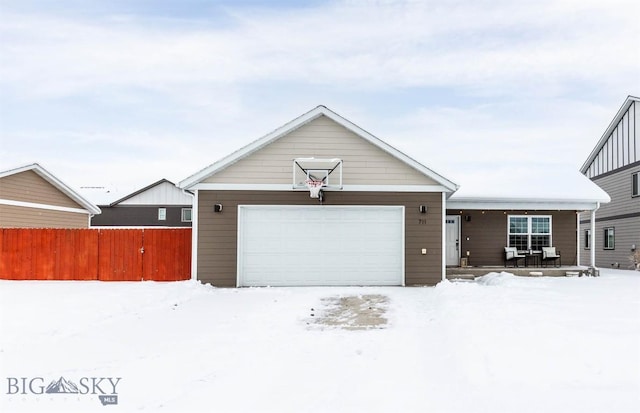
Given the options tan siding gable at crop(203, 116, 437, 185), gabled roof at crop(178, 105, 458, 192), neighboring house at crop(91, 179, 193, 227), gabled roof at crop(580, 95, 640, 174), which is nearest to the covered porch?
gabled roof at crop(178, 105, 458, 192)

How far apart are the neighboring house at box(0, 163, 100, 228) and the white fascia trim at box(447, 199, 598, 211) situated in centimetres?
1637

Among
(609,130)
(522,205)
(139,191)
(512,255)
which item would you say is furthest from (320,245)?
(139,191)

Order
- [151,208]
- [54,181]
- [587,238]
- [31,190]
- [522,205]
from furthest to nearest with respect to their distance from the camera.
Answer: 1. [151,208]
2. [587,238]
3. [54,181]
4. [31,190]
5. [522,205]

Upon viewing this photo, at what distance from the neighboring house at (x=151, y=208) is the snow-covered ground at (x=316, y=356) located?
26575 mm

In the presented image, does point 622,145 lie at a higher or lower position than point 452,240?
higher

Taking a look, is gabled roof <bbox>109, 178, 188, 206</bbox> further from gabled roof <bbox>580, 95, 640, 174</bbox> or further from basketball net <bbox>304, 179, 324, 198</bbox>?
gabled roof <bbox>580, 95, 640, 174</bbox>

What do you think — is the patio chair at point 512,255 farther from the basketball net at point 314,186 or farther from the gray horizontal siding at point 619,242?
the basketball net at point 314,186

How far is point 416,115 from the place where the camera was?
32.1 m

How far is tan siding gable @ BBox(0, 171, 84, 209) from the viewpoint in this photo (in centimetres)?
1708

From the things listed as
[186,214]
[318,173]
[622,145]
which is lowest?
[186,214]

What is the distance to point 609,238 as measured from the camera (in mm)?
23766

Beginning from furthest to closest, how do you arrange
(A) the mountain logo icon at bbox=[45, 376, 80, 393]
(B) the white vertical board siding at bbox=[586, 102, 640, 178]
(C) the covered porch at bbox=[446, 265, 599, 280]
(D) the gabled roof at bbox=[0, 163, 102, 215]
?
(B) the white vertical board siding at bbox=[586, 102, 640, 178] < (D) the gabled roof at bbox=[0, 163, 102, 215] < (C) the covered porch at bbox=[446, 265, 599, 280] < (A) the mountain logo icon at bbox=[45, 376, 80, 393]

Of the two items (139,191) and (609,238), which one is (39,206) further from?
(609,238)

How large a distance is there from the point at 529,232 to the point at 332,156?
9390 mm
